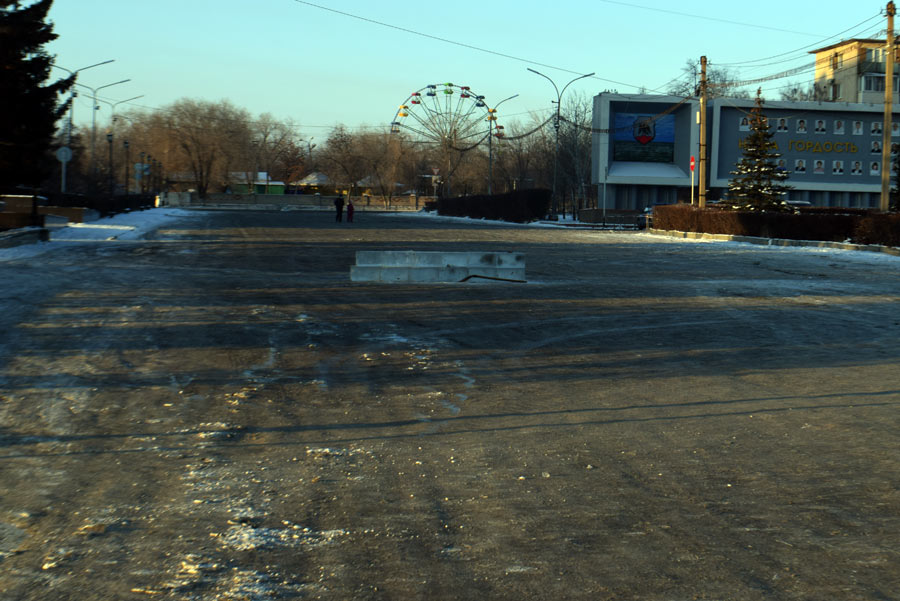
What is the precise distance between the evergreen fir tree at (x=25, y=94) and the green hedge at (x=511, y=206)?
119 ft

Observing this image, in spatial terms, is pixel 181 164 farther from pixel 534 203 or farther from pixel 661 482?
pixel 661 482

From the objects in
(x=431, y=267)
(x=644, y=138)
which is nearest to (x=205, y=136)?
(x=644, y=138)

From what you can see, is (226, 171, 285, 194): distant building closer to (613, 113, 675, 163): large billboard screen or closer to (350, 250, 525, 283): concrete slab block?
(613, 113, 675, 163): large billboard screen

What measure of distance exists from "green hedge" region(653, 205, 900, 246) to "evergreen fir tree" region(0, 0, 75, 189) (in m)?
28.4

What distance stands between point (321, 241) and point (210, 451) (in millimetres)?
28233

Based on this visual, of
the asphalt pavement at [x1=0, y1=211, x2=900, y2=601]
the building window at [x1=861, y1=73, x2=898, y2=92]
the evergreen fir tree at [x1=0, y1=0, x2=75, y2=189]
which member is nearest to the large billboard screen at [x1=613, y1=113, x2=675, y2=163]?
the evergreen fir tree at [x1=0, y1=0, x2=75, y2=189]

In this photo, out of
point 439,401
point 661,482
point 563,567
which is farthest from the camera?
point 439,401

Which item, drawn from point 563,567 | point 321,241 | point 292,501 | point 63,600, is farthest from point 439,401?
point 321,241

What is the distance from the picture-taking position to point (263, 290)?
16.3 m

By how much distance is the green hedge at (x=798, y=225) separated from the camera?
3145 centimetres

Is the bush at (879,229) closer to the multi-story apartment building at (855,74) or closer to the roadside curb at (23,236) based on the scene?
the roadside curb at (23,236)

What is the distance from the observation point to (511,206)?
226 feet

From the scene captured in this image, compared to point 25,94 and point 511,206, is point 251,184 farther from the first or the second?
point 25,94

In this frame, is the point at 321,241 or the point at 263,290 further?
the point at 321,241
